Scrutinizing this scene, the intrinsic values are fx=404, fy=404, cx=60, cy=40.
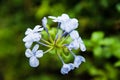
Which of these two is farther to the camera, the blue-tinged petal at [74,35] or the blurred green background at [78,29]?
the blurred green background at [78,29]

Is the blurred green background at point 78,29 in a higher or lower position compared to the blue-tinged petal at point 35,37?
higher

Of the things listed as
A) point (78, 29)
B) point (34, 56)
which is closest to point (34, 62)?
point (34, 56)

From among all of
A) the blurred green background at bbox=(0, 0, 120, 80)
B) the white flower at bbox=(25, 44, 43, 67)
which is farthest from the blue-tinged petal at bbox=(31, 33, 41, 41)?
the blurred green background at bbox=(0, 0, 120, 80)

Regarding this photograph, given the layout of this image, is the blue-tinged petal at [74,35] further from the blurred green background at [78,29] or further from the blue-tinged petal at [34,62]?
the blurred green background at [78,29]

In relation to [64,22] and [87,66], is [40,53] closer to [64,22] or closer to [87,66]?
[64,22]

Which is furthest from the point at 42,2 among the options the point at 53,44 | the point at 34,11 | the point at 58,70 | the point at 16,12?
the point at 53,44

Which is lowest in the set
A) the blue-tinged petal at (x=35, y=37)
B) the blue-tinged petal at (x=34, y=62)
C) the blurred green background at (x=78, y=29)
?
the blue-tinged petal at (x=34, y=62)

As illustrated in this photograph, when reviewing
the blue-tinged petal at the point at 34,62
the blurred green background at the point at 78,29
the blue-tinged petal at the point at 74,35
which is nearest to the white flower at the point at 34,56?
the blue-tinged petal at the point at 34,62

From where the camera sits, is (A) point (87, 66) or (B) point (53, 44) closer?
(B) point (53, 44)

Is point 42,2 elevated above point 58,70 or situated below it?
above
